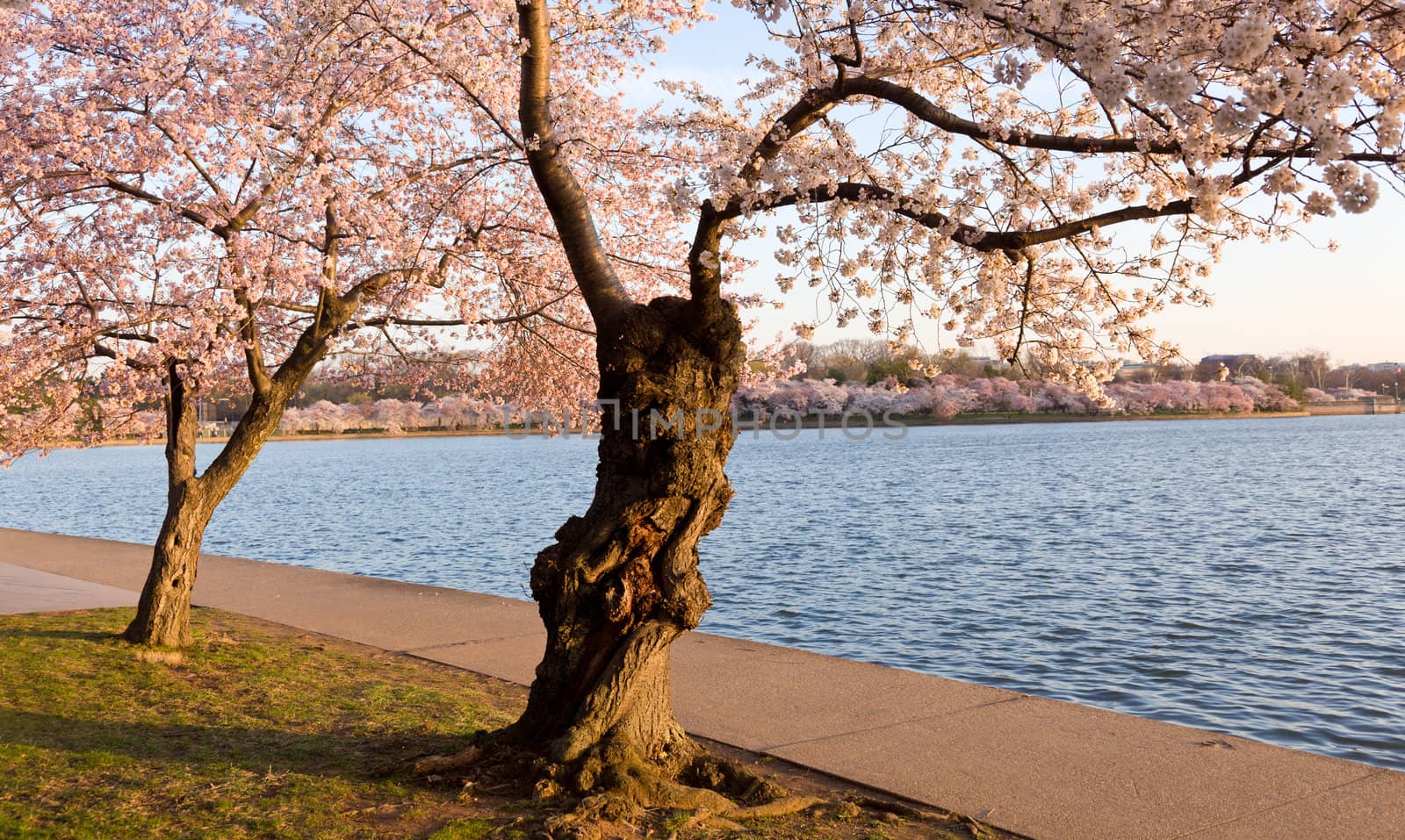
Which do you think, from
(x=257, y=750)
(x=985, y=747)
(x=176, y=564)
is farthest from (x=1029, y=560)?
(x=257, y=750)

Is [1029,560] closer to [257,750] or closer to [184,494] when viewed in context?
[184,494]

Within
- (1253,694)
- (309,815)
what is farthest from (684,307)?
(1253,694)

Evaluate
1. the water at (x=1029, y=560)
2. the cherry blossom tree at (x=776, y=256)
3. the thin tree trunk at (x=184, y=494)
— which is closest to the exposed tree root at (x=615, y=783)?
the cherry blossom tree at (x=776, y=256)

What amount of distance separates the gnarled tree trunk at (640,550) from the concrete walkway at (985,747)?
1.30 meters

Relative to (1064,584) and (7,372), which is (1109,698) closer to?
(1064,584)

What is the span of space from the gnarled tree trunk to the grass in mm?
572

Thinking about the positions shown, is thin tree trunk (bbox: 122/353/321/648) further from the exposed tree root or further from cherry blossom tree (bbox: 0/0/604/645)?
the exposed tree root

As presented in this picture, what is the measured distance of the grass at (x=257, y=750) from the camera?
4984 millimetres

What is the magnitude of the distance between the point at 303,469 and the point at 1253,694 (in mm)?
60238

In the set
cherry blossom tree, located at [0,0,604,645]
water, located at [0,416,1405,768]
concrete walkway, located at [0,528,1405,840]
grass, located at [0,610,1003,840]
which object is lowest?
water, located at [0,416,1405,768]

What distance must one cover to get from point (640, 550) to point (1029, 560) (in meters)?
15.4

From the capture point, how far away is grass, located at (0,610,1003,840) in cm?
498

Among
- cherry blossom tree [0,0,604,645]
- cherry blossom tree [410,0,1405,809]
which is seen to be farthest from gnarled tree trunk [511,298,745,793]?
cherry blossom tree [0,0,604,645]

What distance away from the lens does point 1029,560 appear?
19734 millimetres
